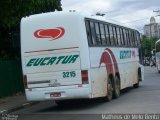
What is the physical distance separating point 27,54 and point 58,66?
51.3 inches

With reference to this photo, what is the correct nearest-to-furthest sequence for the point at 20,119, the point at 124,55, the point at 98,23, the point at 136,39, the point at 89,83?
the point at 20,119 < the point at 89,83 < the point at 98,23 < the point at 124,55 < the point at 136,39

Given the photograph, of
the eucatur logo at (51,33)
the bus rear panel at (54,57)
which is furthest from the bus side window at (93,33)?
the eucatur logo at (51,33)

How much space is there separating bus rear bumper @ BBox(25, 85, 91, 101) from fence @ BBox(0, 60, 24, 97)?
7.47 m

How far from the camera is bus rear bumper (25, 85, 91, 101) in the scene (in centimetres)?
1828

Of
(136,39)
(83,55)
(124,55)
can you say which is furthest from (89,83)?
(136,39)

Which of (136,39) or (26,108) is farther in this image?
(136,39)

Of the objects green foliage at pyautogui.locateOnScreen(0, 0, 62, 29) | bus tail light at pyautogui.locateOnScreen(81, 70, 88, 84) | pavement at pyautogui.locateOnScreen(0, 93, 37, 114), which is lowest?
pavement at pyautogui.locateOnScreen(0, 93, 37, 114)

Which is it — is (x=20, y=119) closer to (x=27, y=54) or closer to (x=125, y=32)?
(x=27, y=54)

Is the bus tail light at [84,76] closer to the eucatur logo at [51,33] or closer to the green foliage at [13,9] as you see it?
the eucatur logo at [51,33]

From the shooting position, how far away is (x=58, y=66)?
61.5ft

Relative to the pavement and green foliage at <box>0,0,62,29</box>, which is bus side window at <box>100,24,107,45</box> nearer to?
green foliage at <box>0,0,62,29</box>

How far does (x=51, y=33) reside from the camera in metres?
18.8

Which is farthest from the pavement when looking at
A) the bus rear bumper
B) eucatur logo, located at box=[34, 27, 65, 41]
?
eucatur logo, located at box=[34, 27, 65, 41]

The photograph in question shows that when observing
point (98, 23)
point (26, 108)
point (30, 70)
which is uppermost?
point (98, 23)
